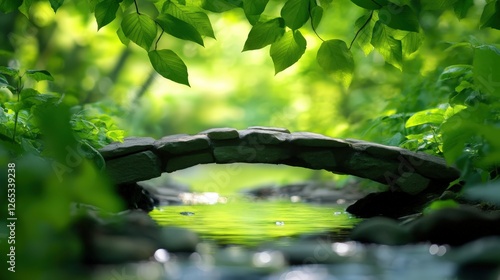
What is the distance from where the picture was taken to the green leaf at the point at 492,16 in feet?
11.3

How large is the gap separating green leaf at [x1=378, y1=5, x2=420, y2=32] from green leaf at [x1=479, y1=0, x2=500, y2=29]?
0.43 m

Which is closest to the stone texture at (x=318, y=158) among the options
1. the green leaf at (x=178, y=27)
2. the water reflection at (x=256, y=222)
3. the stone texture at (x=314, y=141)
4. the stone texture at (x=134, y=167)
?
the stone texture at (x=314, y=141)

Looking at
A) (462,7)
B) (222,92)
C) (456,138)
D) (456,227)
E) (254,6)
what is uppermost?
(222,92)

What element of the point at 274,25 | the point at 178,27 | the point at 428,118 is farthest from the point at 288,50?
the point at 428,118

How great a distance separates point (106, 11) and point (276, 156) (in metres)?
2.36

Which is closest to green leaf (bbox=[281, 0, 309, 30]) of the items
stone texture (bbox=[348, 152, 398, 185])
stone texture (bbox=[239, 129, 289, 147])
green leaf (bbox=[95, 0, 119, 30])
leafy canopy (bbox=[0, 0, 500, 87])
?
leafy canopy (bbox=[0, 0, 500, 87])

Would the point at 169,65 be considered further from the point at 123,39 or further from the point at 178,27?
the point at 123,39

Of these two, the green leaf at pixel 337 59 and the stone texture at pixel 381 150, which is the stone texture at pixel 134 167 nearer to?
the stone texture at pixel 381 150

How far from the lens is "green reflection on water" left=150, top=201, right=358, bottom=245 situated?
12.1 ft

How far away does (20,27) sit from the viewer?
11.0 m

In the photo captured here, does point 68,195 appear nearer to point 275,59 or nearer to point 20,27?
point 275,59

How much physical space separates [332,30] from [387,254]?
9.02 meters

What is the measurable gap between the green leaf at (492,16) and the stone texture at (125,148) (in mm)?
2722

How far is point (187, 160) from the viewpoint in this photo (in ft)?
17.6
